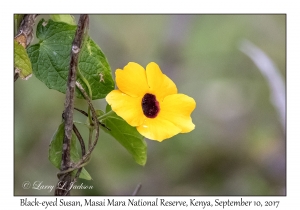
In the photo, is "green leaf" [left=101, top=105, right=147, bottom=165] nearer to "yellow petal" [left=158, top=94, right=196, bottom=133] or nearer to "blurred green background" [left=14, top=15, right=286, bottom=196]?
"yellow petal" [left=158, top=94, right=196, bottom=133]

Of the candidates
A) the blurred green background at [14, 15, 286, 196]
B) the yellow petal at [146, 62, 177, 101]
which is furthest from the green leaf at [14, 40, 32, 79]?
the blurred green background at [14, 15, 286, 196]

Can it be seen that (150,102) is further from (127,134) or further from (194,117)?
(194,117)

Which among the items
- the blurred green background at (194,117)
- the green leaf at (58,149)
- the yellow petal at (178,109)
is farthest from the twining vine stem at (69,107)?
the blurred green background at (194,117)

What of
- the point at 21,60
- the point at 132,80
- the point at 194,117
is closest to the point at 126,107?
the point at 132,80

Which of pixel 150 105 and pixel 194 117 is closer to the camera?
pixel 150 105

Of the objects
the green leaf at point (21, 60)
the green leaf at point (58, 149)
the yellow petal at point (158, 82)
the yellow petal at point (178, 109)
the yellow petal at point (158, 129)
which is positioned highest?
the green leaf at point (21, 60)

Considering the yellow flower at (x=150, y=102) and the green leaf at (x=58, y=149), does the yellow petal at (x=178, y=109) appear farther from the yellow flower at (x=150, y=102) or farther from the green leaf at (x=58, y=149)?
the green leaf at (x=58, y=149)

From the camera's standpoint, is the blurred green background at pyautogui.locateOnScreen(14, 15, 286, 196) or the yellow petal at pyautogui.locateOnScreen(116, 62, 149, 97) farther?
the blurred green background at pyautogui.locateOnScreen(14, 15, 286, 196)
